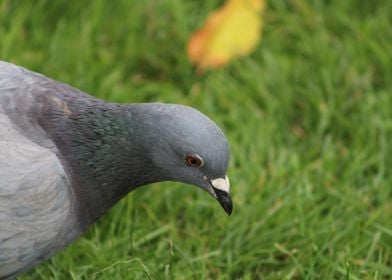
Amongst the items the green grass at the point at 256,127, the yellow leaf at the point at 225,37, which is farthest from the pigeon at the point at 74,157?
the yellow leaf at the point at 225,37

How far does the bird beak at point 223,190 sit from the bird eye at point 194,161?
0.14 meters

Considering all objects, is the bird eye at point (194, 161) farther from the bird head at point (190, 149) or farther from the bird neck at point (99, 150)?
the bird neck at point (99, 150)

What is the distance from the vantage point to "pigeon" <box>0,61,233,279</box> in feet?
14.3

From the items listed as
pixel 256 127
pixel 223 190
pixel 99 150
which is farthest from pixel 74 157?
pixel 256 127

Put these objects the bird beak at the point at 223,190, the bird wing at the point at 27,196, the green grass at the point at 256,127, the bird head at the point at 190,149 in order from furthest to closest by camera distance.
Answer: the green grass at the point at 256,127 < the bird beak at the point at 223,190 < the bird head at the point at 190,149 < the bird wing at the point at 27,196

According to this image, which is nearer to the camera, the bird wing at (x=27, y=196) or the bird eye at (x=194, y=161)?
the bird wing at (x=27, y=196)

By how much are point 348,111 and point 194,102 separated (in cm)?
119

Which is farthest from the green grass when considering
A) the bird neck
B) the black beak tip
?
the black beak tip

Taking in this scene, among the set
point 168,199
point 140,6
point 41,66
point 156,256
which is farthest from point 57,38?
point 156,256

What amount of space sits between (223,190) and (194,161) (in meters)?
0.25

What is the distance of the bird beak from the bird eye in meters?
0.14

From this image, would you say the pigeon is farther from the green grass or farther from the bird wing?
the green grass

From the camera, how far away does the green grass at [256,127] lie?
17.5 feet

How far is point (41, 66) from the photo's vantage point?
250 inches
